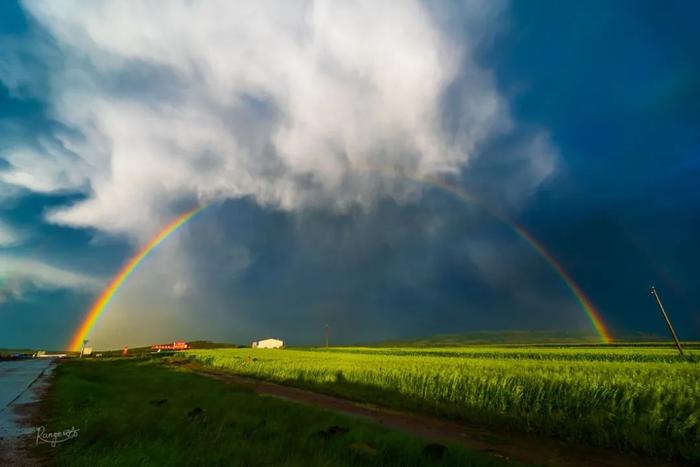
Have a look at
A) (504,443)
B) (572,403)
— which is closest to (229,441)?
(504,443)

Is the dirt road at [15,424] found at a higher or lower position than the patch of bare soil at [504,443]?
higher

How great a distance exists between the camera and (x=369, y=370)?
27.8 meters

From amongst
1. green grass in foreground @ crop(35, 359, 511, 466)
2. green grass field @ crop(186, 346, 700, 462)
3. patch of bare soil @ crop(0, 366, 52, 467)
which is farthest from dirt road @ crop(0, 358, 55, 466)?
green grass field @ crop(186, 346, 700, 462)

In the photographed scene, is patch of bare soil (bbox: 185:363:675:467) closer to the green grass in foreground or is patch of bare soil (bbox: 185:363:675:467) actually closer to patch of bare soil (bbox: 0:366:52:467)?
the green grass in foreground

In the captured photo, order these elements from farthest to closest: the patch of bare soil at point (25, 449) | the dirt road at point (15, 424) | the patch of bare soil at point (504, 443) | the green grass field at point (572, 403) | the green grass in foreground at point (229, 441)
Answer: the green grass field at point (572, 403), the patch of bare soil at point (504, 443), the dirt road at point (15, 424), the patch of bare soil at point (25, 449), the green grass in foreground at point (229, 441)

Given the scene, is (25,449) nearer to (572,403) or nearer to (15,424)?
(15,424)

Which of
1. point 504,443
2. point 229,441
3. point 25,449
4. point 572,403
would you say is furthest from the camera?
point 572,403

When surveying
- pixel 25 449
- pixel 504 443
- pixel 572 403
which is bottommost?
pixel 504 443

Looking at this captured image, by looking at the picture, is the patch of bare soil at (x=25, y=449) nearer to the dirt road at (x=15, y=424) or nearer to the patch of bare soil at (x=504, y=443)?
the dirt road at (x=15, y=424)

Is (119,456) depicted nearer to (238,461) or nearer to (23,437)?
(238,461)

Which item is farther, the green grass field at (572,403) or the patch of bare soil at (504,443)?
the green grass field at (572,403)

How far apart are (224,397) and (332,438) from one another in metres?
12.2

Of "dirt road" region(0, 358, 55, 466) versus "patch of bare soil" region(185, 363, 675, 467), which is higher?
"dirt road" region(0, 358, 55, 466)

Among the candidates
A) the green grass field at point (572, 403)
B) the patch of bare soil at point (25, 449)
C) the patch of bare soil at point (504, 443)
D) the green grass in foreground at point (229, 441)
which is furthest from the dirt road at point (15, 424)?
the green grass field at point (572, 403)
